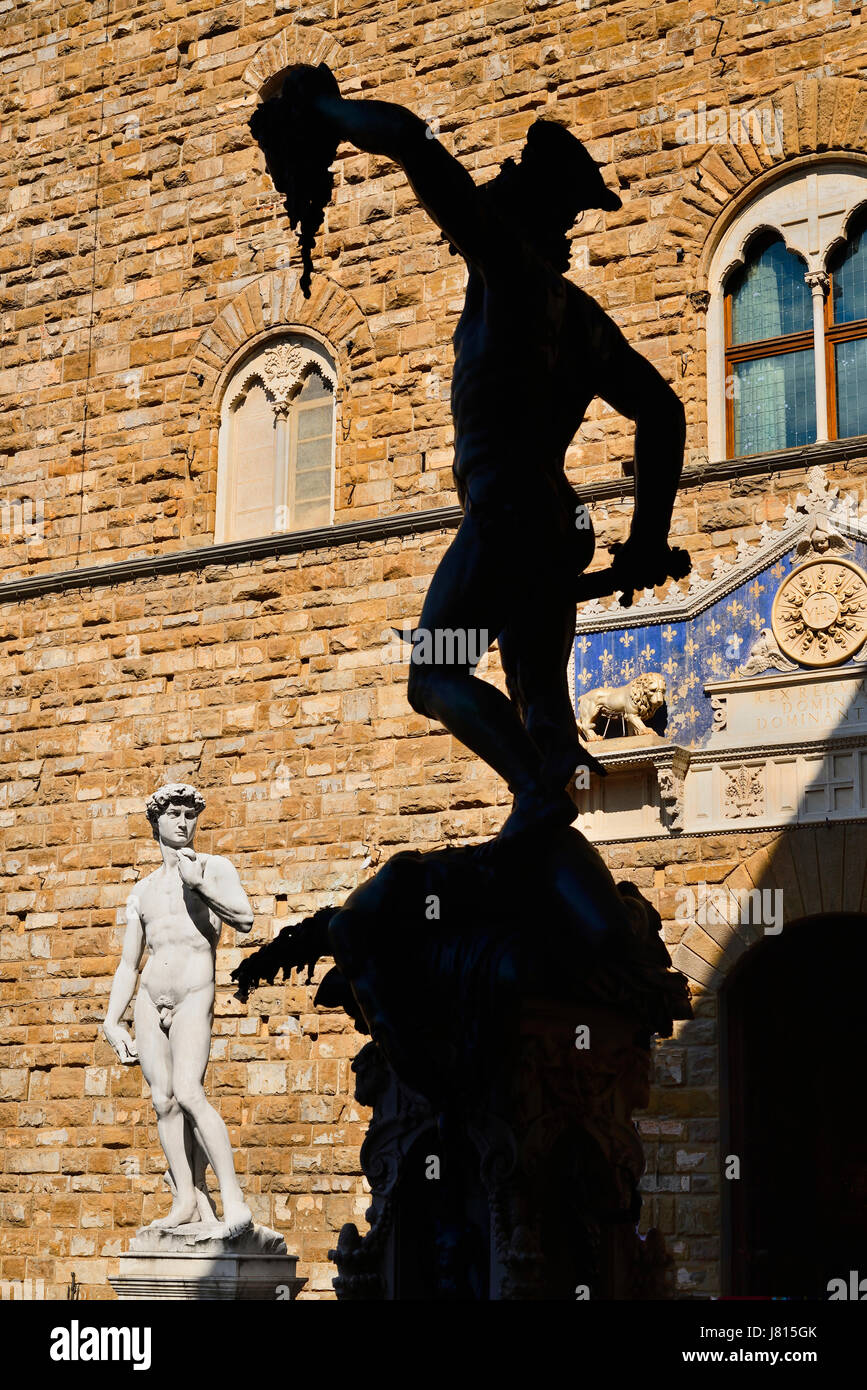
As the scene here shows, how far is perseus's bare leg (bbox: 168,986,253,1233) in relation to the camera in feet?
28.1

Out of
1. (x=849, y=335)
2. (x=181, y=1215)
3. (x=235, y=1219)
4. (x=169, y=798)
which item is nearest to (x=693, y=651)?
(x=849, y=335)

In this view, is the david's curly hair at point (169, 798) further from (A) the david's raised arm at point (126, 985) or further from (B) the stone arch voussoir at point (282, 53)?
(B) the stone arch voussoir at point (282, 53)

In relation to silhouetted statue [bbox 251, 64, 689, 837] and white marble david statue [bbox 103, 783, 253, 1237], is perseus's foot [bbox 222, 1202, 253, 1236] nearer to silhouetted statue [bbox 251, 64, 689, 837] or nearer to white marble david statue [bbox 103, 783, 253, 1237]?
white marble david statue [bbox 103, 783, 253, 1237]

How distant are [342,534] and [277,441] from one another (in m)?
1.05

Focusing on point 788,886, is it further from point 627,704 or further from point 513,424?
point 513,424

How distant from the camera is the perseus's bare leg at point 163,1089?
8.64 metres

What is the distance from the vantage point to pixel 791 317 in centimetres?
1051

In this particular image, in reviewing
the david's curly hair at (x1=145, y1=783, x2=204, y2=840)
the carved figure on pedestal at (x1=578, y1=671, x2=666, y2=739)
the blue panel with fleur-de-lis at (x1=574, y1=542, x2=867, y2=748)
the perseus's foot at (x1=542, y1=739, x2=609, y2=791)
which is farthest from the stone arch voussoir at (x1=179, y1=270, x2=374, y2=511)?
the perseus's foot at (x1=542, y1=739, x2=609, y2=791)

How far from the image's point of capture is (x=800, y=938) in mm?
9859

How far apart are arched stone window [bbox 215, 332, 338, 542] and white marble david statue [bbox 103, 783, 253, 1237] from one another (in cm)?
362

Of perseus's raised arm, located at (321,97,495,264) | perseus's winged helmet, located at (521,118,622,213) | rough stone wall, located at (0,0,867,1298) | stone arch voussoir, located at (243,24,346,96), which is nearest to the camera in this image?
perseus's raised arm, located at (321,97,495,264)
